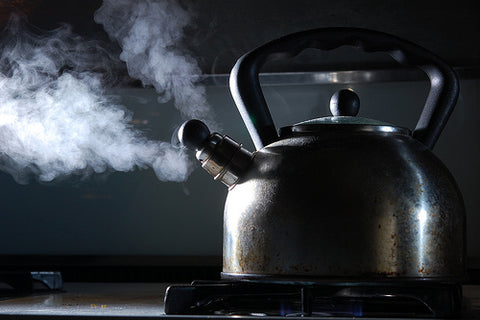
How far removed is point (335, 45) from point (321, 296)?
1.16ft

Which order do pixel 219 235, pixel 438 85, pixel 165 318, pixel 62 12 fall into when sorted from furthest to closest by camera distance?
pixel 219 235 → pixel 62 12 → pixel 438 85 → pixel 165 318

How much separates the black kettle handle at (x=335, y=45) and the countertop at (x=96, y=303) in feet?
0.85

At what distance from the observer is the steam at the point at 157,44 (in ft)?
3.92

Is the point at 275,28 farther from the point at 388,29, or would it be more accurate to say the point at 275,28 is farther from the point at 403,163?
the point at 403,163

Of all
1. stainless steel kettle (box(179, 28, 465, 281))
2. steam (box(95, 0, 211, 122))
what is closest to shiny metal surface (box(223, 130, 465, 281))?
stainless steel kettle (box(179, 28, 465, 281))

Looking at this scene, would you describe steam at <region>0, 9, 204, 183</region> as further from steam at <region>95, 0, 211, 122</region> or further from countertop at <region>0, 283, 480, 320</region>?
countertop at <region>0, 283, 480, 320</region>

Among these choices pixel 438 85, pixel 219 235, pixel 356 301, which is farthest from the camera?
pixel 219 235

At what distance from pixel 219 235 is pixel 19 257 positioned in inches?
18.3

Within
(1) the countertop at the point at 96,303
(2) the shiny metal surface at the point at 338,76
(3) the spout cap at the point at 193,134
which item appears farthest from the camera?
(2) the shiny metal surface at the point at 338,76

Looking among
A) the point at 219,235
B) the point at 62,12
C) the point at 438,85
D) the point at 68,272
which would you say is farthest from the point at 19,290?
the point at 438,85

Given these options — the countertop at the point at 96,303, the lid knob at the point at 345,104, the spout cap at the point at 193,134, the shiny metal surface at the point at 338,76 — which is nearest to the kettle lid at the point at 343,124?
the lid knob at the point at 345,104

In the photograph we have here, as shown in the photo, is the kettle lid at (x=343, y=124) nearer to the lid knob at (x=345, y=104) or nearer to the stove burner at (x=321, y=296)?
the lid knob at (x=345, y=104)

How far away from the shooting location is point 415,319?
2.29ft

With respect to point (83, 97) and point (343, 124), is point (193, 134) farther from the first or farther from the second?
point (83, 97)
